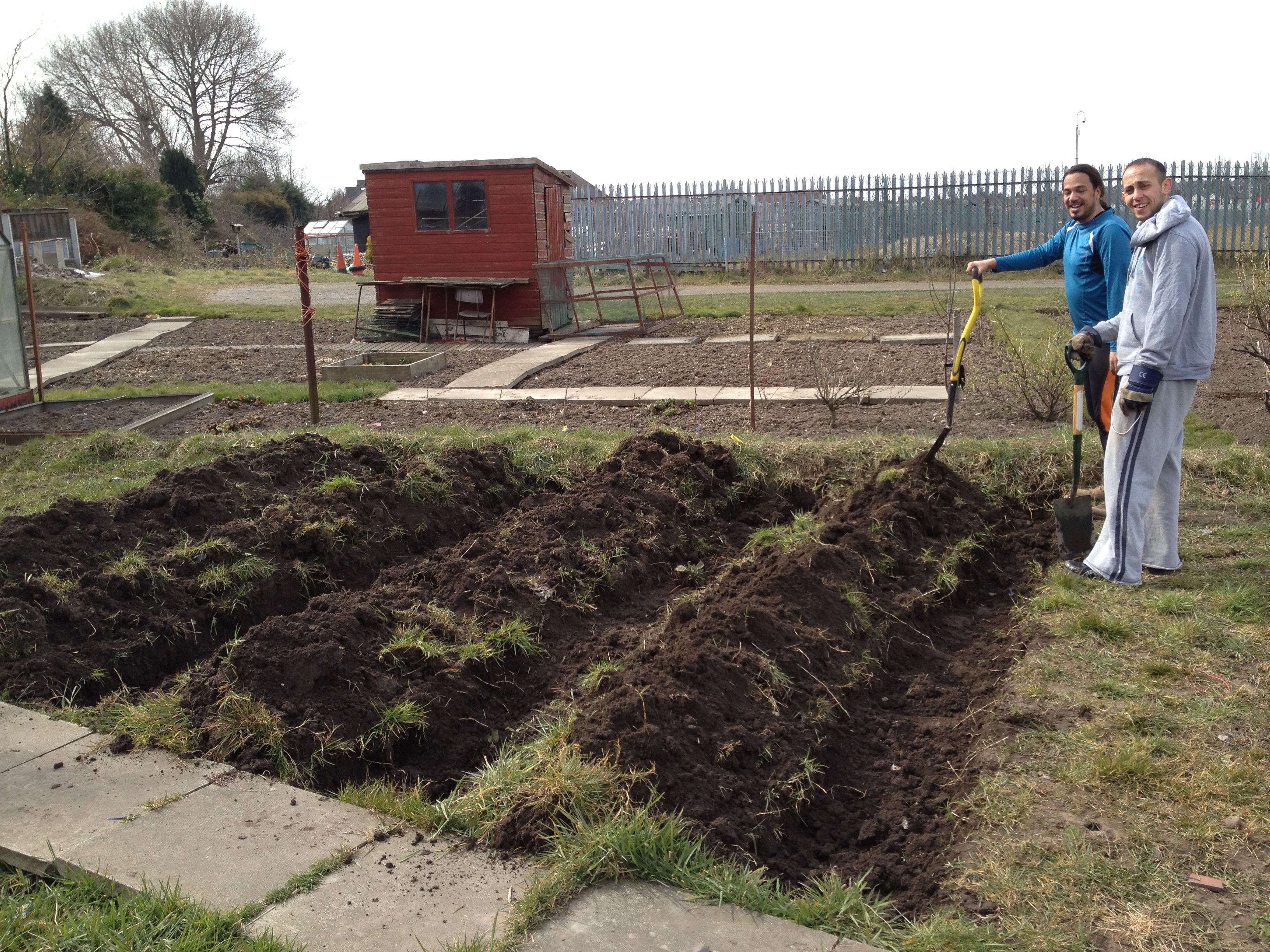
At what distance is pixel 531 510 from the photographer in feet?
19.5

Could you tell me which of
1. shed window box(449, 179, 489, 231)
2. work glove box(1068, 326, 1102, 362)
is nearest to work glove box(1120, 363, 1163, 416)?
work glove box(1068, 326, 1102, 362)

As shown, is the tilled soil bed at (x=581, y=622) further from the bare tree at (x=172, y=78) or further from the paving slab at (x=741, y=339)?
the bare tree at (x=172, y=78)

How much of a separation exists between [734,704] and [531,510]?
258cm

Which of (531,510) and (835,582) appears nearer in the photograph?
(835,582)

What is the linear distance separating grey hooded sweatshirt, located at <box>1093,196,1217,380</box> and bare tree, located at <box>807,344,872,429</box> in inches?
138

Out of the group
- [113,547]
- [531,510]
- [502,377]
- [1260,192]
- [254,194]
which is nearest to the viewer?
[113,547]

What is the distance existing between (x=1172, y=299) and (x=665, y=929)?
3.73m

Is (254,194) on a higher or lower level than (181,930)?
higher

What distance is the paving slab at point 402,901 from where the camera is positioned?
2432 millimetres

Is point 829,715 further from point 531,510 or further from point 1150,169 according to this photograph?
point 1150,169

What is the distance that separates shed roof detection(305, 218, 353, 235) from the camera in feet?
145

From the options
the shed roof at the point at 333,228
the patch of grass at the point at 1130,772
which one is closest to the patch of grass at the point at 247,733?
the patch of grass at the point at 1130,772

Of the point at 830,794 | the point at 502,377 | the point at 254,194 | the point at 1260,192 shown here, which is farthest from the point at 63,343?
the point at 254,194

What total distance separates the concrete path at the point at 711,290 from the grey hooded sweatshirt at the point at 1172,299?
599 inches
